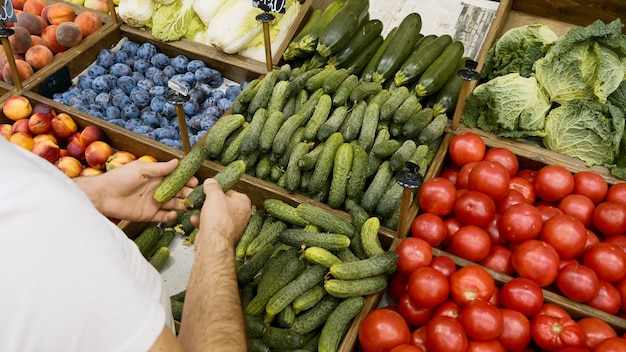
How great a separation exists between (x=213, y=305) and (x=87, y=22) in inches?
115

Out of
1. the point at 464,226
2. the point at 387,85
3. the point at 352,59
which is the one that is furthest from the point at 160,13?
the point at 464,226

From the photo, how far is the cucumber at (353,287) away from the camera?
205cm

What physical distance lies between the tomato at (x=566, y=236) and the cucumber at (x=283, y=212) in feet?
3.48

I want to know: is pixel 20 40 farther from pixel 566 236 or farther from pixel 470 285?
pixel 566 236

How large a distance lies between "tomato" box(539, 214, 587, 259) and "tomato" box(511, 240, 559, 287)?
0.07 metres

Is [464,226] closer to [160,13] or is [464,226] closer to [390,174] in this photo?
[390,174]

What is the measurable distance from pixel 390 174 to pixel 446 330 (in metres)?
0.87

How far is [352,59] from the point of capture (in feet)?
10.5

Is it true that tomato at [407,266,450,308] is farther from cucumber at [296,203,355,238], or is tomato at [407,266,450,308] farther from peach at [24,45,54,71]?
peach at [24,45,54,71]

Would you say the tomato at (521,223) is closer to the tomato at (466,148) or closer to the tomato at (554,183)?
the tomato at (554,183)

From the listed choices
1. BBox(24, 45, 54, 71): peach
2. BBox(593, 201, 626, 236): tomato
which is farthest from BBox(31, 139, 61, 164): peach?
BBox(593, 201, 626, 236): tomato

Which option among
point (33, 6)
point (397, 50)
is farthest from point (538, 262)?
point (33, 6)

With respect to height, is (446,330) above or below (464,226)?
below

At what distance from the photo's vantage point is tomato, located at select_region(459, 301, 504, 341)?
6.12 ft
